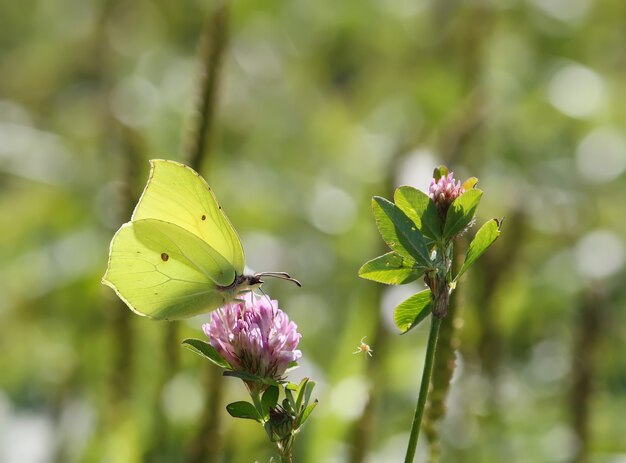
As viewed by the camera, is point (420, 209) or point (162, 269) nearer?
point (420, 209)

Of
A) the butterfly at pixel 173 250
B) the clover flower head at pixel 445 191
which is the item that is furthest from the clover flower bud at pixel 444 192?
the butterfly at pixel 173 250

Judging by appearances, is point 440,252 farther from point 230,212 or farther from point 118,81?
point 118,81

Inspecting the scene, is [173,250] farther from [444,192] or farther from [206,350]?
[444,192]

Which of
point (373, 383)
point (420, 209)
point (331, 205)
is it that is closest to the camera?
point (420, 209)

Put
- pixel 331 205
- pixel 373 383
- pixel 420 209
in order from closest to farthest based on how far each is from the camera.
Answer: pixel 420 209, pixel 373 383, pixel 331 205

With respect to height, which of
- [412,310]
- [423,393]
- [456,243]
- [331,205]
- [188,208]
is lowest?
[423,393]

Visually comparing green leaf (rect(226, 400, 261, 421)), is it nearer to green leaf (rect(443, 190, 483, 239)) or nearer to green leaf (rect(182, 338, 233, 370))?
green leaf (rect(182, 338, 233, 370))

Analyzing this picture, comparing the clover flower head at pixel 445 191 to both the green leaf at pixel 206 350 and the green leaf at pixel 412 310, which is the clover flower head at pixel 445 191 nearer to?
the green leaf at pixel 412 310

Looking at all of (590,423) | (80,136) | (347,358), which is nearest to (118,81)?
(80,136)

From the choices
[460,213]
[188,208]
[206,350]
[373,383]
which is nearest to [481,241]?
[460,213]
